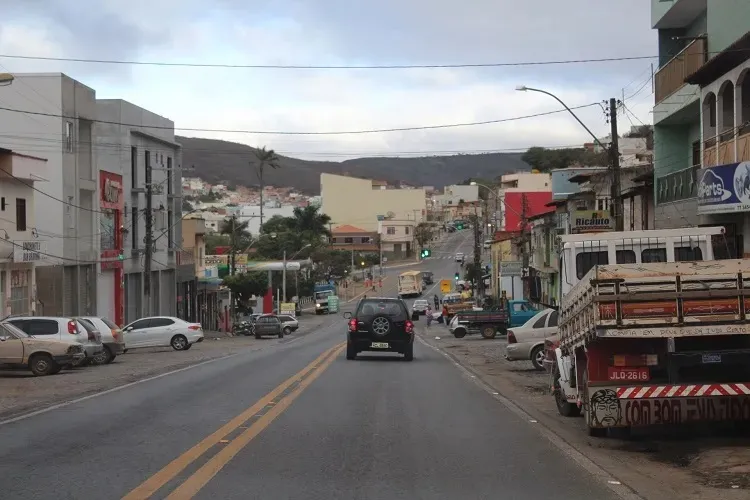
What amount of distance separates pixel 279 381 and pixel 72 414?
6855mm

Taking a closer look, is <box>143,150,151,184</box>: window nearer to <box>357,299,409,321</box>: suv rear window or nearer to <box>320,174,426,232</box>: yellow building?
<box>357,299,409,321</box>: suv rear window

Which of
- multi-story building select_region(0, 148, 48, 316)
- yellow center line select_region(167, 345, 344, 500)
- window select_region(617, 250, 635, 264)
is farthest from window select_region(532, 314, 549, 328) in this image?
multi-story building select_region(0, 148, 48, 316)

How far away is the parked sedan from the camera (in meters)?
27.2

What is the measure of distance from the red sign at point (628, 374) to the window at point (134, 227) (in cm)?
5041

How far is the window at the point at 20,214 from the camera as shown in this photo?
137 ft

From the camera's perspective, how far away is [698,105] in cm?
2881

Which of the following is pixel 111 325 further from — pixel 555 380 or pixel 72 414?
pixel 555 380

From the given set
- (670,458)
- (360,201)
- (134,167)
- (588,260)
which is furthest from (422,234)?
(670,458)

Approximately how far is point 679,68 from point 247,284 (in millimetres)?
55574

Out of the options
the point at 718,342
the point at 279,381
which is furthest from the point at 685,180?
the point at 718,342

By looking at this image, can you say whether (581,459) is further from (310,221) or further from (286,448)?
(310,221)

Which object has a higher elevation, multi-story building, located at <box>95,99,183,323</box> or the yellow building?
the yellow building

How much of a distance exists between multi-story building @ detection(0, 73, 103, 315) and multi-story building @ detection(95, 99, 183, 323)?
3.15 metres

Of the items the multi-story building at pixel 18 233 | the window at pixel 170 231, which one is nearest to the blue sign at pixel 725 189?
the multi-story building at pixel 18 233
